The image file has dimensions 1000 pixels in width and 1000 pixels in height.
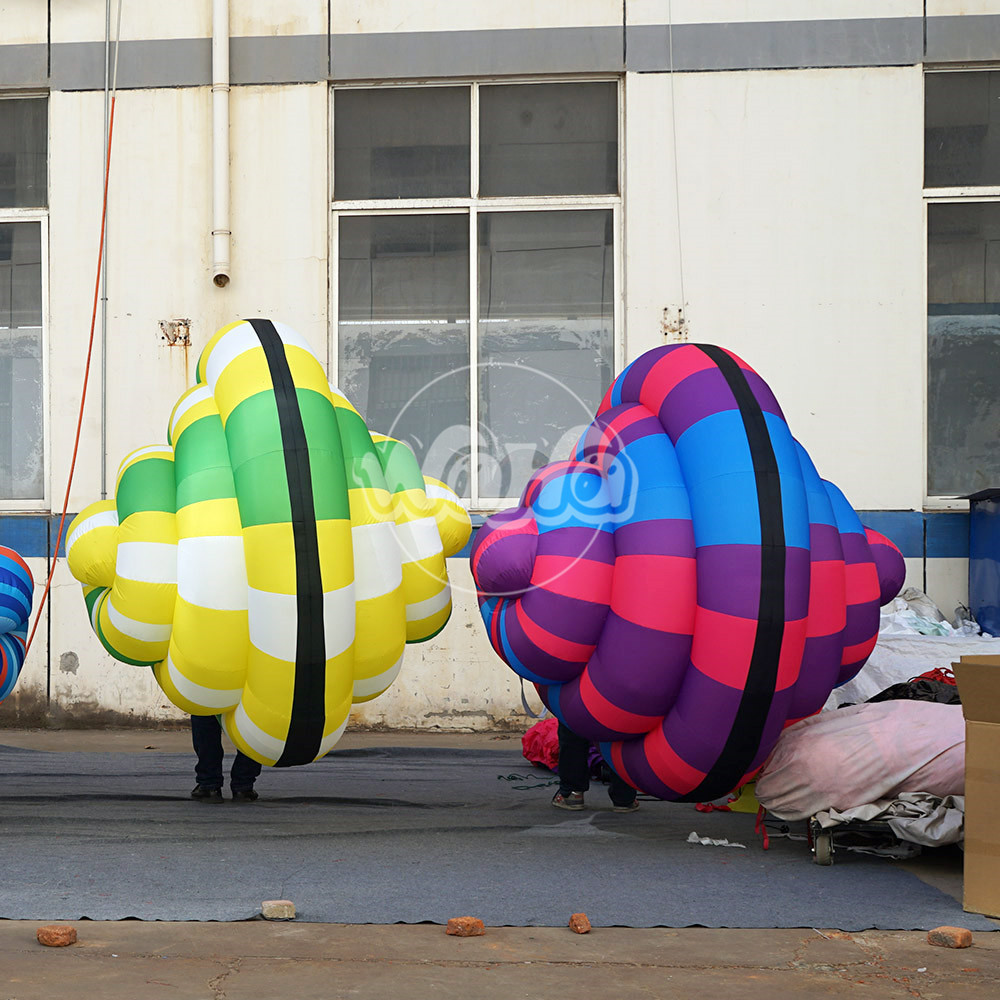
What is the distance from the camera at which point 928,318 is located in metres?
8.61

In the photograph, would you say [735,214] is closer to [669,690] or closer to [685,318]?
[685,318]

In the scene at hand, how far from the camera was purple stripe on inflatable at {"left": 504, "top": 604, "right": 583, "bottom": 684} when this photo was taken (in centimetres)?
466

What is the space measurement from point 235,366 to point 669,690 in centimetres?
210

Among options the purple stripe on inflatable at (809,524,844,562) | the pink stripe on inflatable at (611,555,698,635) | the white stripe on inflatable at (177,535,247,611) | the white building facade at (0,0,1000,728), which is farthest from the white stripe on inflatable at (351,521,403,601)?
the white building facade at (0,0,1000,728)

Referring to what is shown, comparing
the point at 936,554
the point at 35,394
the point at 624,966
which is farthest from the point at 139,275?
the point at 624,966

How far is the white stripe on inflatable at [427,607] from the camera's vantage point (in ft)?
16.2

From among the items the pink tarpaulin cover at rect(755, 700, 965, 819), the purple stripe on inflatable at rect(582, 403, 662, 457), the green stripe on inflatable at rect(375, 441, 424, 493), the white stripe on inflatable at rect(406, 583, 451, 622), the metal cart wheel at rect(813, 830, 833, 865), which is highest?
the purple stripe on inflatable at rect(582, 403, 662, 457)

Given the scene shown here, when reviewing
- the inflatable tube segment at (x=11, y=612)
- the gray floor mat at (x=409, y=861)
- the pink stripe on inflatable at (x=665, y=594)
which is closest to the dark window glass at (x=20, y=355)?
the gray floor mat at (x=409, y=861)

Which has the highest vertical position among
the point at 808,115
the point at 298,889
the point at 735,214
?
the point at 808,115

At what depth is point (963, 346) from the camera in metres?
8.63

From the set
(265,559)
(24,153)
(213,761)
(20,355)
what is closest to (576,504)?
(265,559)

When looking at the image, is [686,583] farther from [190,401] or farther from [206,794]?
[206,794]

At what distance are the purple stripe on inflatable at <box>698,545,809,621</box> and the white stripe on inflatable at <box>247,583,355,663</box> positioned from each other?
1.32 meters

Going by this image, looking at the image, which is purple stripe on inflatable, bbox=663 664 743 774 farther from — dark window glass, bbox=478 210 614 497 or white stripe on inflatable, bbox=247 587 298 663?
dark window glass, bbox=478 210 614 497
